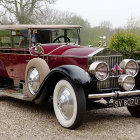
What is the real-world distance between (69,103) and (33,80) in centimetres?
128

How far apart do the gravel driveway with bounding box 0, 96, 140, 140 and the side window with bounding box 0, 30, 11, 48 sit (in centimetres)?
158

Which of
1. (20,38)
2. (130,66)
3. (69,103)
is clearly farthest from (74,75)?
(20,38)

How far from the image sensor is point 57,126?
5160 mm

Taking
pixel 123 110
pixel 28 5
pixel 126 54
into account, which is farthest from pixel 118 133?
pixel 28 5

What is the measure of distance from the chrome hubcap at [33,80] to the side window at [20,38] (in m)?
0.84

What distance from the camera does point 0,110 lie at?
639cm

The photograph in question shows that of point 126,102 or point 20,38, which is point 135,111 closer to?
point 126,102

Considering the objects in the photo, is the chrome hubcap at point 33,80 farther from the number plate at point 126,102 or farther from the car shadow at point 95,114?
the number plate at point 126,102

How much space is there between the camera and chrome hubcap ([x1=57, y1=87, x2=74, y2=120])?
4.91m

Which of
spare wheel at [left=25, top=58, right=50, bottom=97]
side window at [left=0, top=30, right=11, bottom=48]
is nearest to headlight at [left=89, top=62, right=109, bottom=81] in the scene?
spare wheel at [left=25, top=58, right=50, bottom=97]

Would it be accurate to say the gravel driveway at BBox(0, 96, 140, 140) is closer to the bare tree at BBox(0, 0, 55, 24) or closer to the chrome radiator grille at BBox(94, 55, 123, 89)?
the chrome radiator grille at BBox(94, 55, 123, 89)

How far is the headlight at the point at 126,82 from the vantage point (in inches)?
200

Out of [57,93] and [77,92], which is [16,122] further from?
[77,92]

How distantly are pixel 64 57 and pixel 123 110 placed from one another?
1.73 m
